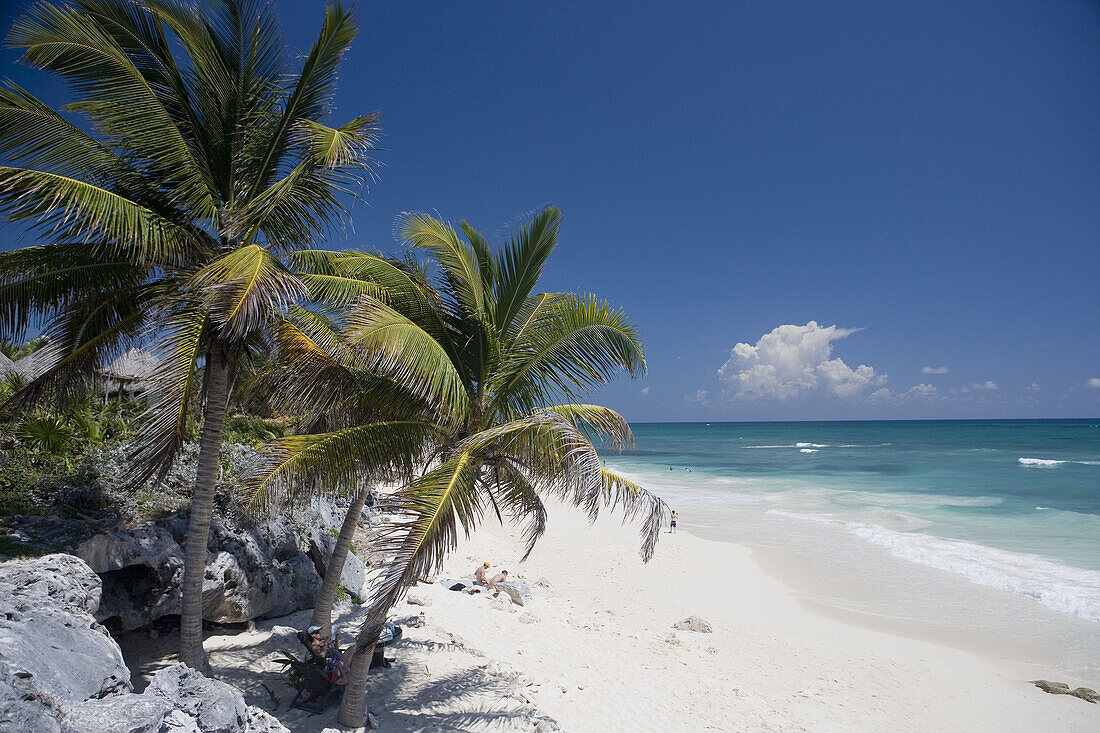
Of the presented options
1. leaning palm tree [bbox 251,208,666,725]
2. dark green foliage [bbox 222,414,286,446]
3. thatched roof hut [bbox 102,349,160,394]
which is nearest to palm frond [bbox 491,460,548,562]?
leaning palm tree [bbox 251,208,666,725]

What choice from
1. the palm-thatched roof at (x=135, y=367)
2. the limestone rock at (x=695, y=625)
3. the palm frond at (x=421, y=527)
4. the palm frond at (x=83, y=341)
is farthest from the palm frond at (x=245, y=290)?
the limestone rock at (x=695, y=625)

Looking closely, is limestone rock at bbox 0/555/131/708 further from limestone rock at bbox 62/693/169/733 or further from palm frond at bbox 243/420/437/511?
palm frond at bbox 243/420/437/511

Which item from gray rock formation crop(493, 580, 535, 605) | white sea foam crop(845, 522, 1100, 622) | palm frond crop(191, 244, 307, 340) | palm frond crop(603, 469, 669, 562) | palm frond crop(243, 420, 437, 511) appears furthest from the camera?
white sea foam crop(845, 522, 1100, 622)

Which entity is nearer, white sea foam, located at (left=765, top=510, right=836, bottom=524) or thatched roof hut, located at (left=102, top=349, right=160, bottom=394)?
thatched roof hut, located at (left=102, top=349, right=160, bottom=394)

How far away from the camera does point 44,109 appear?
15.8ft

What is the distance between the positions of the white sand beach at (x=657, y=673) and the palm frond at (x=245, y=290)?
4.17m

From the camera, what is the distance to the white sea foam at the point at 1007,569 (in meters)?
12.0

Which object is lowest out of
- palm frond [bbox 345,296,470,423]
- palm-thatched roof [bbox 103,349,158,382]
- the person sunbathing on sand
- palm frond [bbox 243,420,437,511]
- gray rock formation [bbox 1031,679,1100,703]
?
gray rock formation [bbox 1031,679,1100,703]

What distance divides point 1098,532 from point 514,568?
19215 millimetres

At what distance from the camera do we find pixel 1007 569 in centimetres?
1438

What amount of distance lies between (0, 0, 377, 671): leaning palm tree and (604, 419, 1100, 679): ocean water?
12866 mm

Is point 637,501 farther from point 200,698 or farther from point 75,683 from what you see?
point 75,683

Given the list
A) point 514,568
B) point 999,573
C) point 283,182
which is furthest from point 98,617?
point 999,573

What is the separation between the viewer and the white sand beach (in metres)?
6.62
